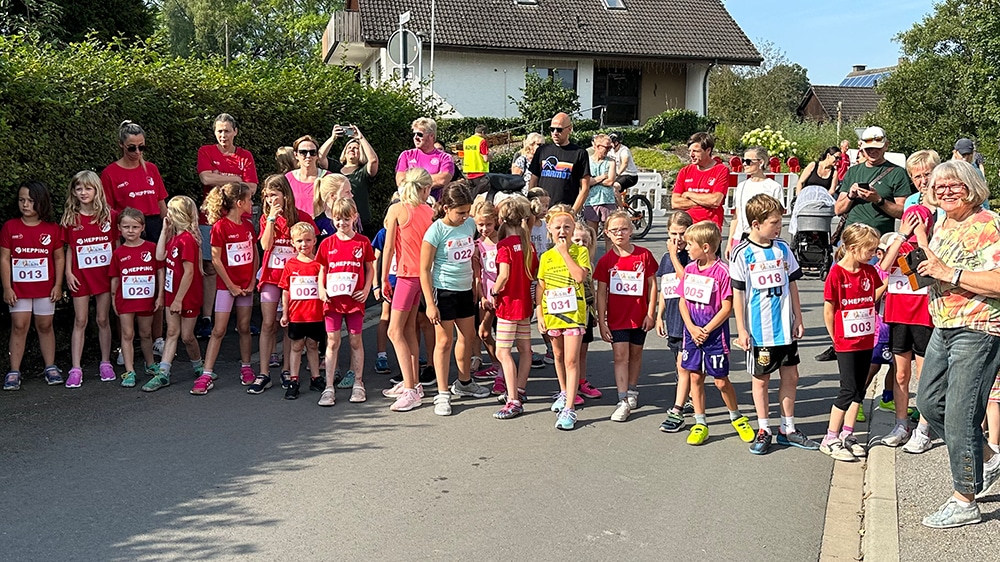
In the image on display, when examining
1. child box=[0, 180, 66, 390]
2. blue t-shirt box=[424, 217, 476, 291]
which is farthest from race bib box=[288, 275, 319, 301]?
child box=[0, 180, 66, 390]

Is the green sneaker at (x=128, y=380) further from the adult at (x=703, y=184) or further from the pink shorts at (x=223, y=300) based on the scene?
the adult at (x=703, y=184)

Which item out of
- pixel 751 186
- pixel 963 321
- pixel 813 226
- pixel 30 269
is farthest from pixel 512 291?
pixel 813 226

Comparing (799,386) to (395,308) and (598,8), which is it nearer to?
(395,308)

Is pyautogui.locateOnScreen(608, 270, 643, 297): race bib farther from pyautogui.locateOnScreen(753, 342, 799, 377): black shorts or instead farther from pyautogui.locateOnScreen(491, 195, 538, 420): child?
pyautogui.locateOnScreen(753, 342, 799, 377): black shorts

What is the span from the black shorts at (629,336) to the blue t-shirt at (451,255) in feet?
3.95

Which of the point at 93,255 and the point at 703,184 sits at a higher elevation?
the point at 703,184

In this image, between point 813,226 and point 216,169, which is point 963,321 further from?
point 813,226

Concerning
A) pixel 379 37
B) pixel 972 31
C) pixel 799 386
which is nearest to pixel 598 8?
pixel 379 37

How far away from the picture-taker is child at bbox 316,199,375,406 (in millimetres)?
7648

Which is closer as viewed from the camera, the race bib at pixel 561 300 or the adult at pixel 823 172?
the race bib at pixel 561 300

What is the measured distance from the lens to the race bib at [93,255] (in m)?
8.05

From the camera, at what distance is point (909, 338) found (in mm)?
6688

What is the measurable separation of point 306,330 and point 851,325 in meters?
4.11

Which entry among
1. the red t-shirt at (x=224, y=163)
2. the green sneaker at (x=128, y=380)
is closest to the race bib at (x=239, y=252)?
the green sneaker at (x=128, y=380)
